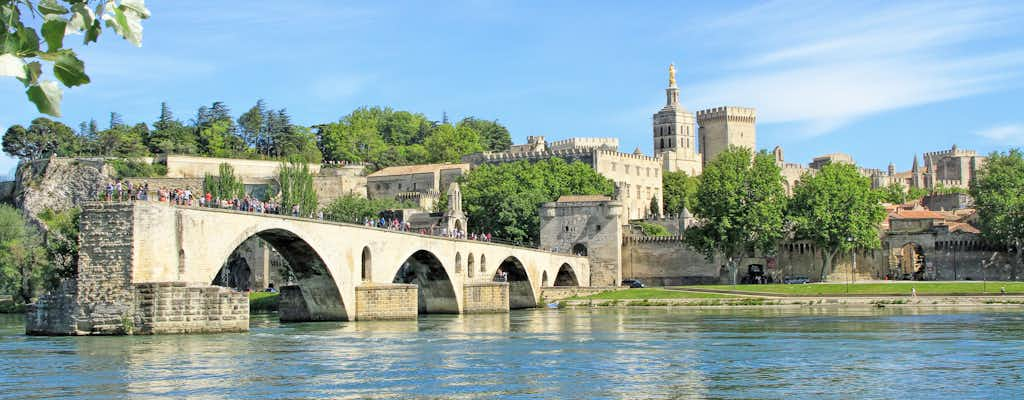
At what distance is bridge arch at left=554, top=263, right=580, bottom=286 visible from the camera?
8619cm

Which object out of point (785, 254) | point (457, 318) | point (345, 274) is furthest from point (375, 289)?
point (785, 254)

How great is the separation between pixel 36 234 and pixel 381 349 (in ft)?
179

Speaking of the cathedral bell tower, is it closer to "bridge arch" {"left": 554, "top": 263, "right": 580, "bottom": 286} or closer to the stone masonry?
"bridge arch" {"left": 554, "top": 263, "right": 580, "bottom": 286}

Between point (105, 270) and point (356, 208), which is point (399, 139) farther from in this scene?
point (105, 270)

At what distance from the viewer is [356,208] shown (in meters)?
106

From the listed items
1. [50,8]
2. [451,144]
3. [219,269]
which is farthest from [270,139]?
[50,8]

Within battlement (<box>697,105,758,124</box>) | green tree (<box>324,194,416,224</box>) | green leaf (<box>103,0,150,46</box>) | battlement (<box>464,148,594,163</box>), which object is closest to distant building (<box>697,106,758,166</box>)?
battlement (<box>697,105,758,124</box>)

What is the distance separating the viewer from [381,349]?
3672cm

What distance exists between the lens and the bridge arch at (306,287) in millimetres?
50188

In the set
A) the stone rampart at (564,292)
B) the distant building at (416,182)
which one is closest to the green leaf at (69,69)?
the stone rampart at (564,292)

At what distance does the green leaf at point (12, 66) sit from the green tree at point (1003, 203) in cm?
8773

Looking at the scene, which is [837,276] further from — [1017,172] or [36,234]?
[36,234]

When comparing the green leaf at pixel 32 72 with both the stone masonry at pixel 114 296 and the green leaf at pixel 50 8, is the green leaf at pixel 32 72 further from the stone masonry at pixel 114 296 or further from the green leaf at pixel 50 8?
the stone masonry at pixel 114 296

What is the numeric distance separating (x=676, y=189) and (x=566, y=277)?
151 feet
